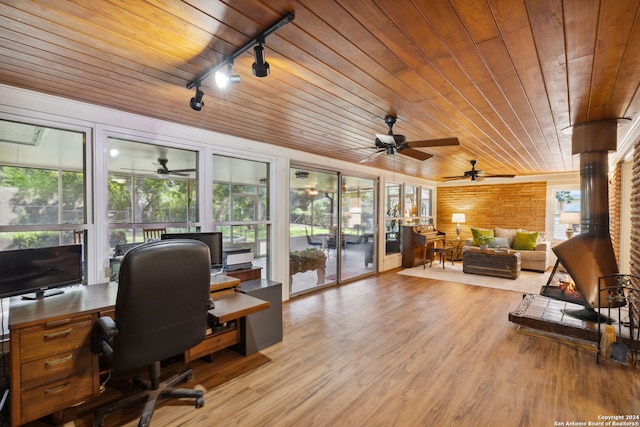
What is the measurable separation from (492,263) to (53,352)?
22.4 feet

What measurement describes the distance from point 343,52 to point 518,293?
5004mm

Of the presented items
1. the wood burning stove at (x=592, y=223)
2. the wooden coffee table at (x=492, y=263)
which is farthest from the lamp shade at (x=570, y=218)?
the wood burning stove at (x=592, y=223)

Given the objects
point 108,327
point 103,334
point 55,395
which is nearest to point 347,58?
point 108,327

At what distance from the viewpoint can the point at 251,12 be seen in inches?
55.6

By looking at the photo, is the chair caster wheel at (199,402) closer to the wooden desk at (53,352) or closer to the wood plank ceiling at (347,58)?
the wooden desk at (53,352)

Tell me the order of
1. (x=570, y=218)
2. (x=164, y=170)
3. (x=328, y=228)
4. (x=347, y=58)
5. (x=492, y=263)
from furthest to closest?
(x=570, y=218) → (x=492, y=263) → (x=328, y=228) → (x=164, y=170) → (x=347, y=58)

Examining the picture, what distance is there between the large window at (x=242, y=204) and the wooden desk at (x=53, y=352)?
1.74 meters

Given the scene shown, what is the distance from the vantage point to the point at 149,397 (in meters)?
2.03

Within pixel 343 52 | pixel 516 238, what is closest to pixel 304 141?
pixel 343 52

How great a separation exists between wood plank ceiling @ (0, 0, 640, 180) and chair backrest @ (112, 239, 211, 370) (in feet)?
3.83

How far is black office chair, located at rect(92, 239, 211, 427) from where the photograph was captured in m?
1.68

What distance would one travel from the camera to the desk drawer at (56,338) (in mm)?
1750

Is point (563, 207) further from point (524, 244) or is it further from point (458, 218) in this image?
point (458, 218)

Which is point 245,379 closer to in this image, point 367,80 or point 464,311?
point 367,80
